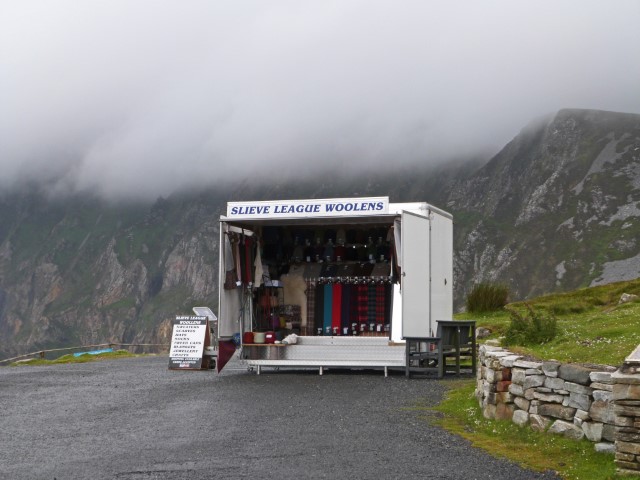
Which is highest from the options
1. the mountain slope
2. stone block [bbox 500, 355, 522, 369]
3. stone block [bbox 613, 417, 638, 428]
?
the mountain slope

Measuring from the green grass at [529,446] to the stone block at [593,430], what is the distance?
0.08 metres

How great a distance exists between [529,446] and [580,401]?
0.85m

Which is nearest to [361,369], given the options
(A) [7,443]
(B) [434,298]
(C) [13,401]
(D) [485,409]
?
(B) [434,298]

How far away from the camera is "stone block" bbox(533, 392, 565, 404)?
10352 mm

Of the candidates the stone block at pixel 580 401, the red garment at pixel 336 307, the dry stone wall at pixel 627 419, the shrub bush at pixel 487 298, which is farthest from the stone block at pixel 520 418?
the shrub bush at pixel 487 298

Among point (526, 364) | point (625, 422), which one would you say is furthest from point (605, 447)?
point (526, 364)

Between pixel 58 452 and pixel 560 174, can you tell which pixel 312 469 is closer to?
pixel 58 452

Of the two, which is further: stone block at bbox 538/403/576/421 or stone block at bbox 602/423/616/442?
stone block at bbox 538/403/576/421

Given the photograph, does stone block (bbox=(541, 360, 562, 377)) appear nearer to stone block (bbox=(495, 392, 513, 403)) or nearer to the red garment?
stone block (bbox=(495, 392, 513, 403))

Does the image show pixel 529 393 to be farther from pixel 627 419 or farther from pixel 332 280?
pixel 332 280

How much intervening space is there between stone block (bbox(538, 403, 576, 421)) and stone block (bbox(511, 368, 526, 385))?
23.9 inches

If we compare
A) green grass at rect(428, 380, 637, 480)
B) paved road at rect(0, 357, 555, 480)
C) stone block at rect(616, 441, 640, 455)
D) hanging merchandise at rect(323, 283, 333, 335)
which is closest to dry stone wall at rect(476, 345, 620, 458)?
green grass at rect(428, 380, 637, 480)

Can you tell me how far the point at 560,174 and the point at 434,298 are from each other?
170233mm

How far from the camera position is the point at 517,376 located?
1145 cm
